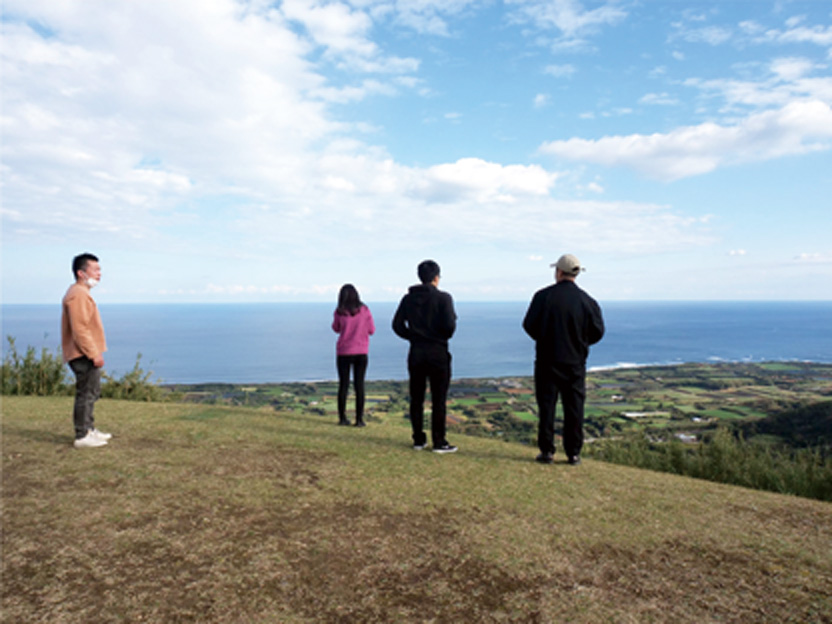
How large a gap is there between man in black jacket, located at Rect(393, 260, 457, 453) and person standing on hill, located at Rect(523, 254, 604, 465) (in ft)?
3.54

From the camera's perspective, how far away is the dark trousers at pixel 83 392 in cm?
595

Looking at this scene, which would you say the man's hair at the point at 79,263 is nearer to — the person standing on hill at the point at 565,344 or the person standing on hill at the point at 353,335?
the person standing on hill at the point at 353,335

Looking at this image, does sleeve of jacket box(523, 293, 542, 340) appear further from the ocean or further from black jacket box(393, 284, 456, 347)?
the ocean

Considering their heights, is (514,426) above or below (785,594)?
below

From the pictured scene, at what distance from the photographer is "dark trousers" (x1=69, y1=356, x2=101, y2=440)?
19.5 ft

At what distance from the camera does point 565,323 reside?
5.71 metres

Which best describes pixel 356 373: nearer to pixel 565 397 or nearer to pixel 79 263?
pixel 565 397

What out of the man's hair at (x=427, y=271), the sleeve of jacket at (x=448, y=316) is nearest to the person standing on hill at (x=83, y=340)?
the man's hair at (x=427, y=271)

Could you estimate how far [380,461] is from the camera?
5.70m

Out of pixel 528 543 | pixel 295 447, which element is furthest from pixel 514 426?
pixel 528 543

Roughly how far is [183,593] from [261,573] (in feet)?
1.43

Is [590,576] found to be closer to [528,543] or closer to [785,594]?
[528,543]

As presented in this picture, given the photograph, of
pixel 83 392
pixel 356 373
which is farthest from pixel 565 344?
pixel 83 392

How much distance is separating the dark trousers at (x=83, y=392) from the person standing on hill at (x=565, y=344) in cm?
518
